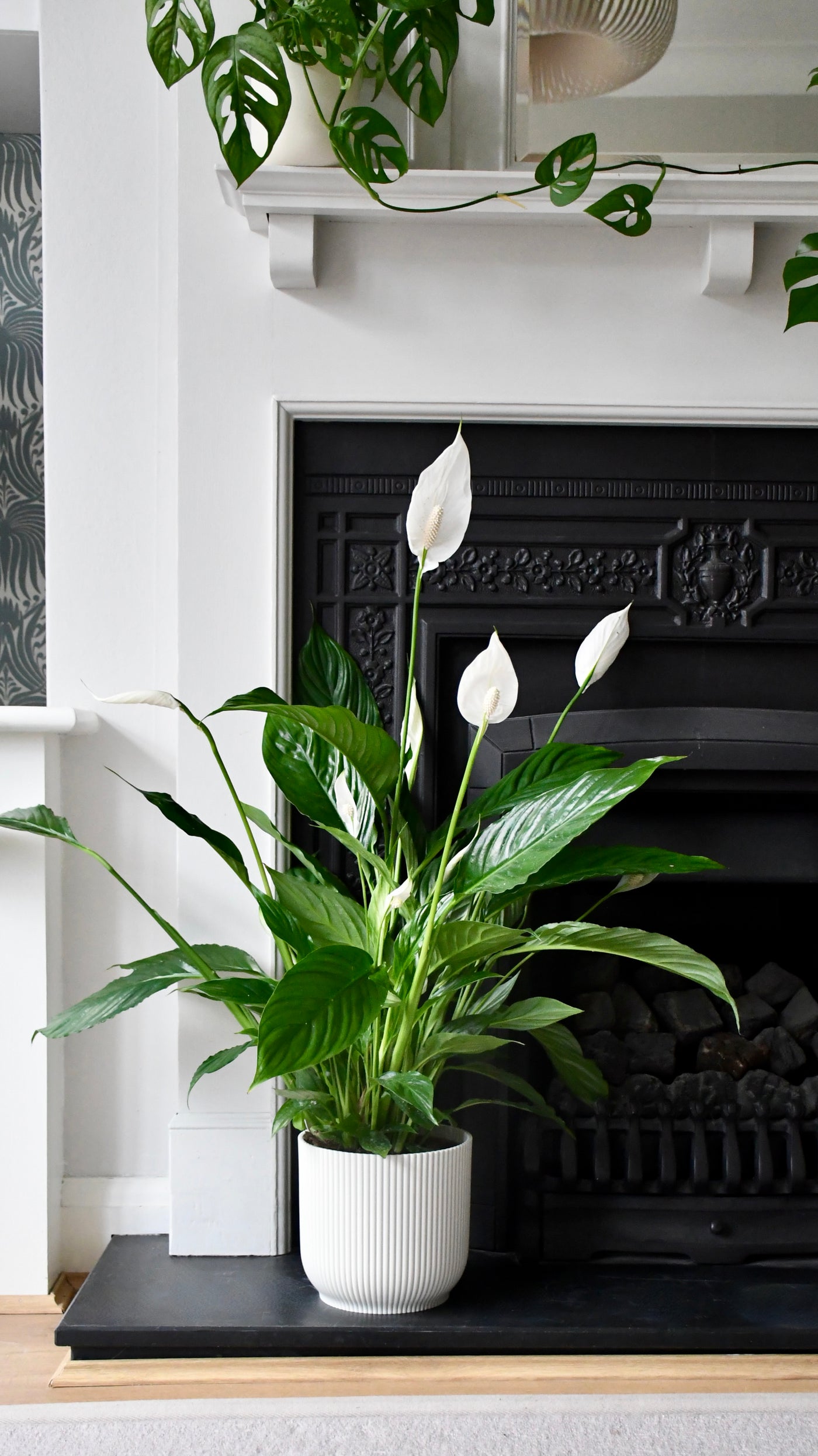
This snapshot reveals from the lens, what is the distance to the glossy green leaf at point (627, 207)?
4.41 feet

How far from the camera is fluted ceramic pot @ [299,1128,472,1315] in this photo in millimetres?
1250

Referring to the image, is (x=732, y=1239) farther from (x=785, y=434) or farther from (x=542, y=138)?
(x=542, y=138)

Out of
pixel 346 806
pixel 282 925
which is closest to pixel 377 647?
pixel 346 806

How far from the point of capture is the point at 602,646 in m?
1.34

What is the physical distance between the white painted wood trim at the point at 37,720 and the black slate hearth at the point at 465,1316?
72cm

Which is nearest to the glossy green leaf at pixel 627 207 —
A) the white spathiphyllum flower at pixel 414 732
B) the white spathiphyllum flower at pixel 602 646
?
the white spathiphyllum flower at pixel 602 646

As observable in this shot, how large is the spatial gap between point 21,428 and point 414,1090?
1.25 meters

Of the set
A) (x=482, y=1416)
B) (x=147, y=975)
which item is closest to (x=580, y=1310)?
(x=482, y=1416)

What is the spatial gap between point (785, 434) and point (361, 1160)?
1126 mm

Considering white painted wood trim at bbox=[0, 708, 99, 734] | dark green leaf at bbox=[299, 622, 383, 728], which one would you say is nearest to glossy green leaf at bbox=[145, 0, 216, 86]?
dark green leaf at bbox=[299, 622, 383, 728]

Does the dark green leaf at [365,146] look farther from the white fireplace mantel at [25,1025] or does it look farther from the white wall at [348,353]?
the white fireplace mantel at [25,1025]

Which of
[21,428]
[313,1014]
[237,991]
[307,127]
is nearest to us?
[313,1014]

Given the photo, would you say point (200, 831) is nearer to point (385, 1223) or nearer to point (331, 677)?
point (331, 677)

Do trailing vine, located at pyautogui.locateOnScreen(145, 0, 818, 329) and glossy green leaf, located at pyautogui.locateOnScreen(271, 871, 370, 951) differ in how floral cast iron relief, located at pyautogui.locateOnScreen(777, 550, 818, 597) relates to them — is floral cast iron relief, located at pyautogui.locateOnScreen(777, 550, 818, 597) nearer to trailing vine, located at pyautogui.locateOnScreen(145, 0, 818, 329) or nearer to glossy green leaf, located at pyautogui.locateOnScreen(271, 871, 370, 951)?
trailing vine, located at pyautogui.locateOnScreen(145, 0, 818, 329)
